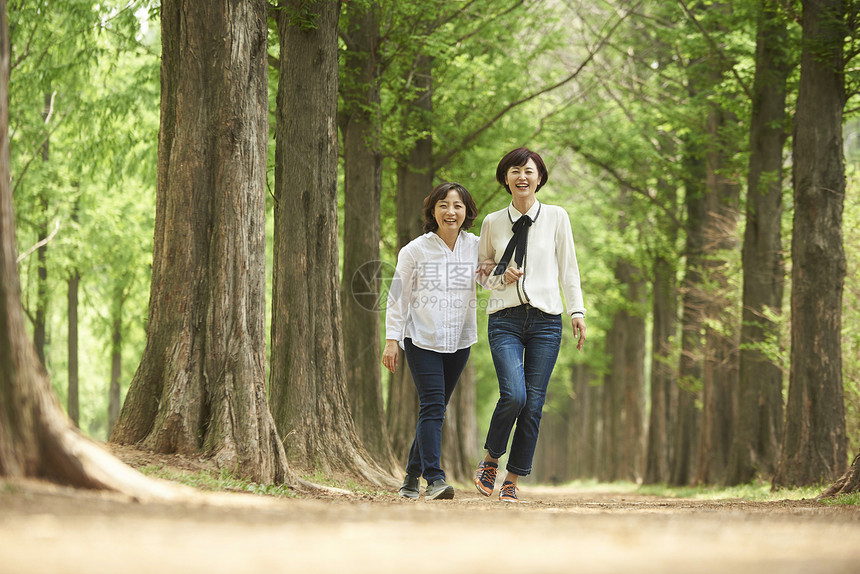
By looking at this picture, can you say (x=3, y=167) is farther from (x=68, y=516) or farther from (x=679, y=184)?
(x=679, y=184)

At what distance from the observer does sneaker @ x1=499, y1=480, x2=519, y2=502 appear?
6488 millimetres

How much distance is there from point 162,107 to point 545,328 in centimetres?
354

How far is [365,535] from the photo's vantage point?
3.26 m

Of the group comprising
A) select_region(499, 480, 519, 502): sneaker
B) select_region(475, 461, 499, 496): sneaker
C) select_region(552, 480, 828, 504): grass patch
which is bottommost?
select_region(552, 480, 828, 504): grass patch

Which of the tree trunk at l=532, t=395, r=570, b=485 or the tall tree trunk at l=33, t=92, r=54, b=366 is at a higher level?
the tall tree trunk at l=33, t=92, r=54, b=366

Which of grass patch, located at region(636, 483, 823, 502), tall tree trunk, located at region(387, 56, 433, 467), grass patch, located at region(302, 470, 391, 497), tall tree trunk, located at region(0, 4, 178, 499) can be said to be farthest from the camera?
tall tree trunk, located at region(387, 56, 433, 467)

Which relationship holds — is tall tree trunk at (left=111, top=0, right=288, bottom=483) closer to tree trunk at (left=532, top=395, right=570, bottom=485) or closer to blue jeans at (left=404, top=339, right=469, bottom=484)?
blue jeans at (left=404, top=339, right=469, bottom=484)

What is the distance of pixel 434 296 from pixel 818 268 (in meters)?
6.10

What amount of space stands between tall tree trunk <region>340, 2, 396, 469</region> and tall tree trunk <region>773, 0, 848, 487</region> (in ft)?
17.4

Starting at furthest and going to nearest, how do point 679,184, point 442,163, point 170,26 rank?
point 679,184
point 442,163
point 170,26

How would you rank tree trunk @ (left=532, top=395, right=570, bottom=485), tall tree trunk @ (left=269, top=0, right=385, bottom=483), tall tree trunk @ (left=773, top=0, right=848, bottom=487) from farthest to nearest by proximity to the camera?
tree trunk @ (left=532, top=395, right=570, bottom=485) → tall tree trunk @ (left=773, top=0, right=848, bottom=487) → tall tree trunk @ (left=269, top=0, right=385, bottom=483)

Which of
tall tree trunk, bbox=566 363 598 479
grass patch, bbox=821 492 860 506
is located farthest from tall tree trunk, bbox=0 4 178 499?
tall tree trunk, bbox=566 363 598 479

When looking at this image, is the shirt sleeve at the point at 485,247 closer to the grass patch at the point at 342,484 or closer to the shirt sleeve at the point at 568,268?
the shirt sleeve at the point at 568,268

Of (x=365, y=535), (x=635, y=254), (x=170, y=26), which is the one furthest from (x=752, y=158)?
(x=365, y=535)
